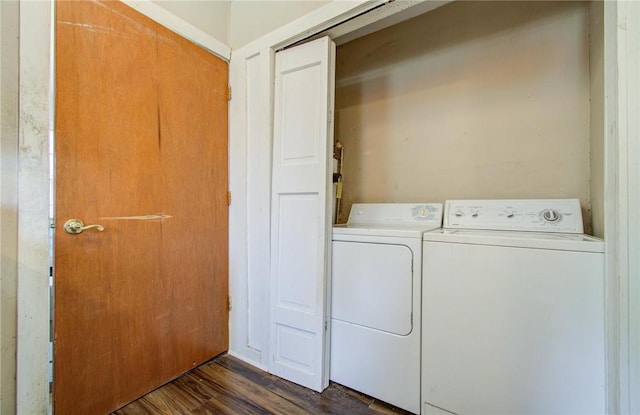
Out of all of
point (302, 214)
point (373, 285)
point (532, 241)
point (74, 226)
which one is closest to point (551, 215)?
point (532, 241)

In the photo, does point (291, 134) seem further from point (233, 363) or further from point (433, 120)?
point (233, 363)

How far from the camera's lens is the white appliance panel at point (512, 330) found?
3.32ft

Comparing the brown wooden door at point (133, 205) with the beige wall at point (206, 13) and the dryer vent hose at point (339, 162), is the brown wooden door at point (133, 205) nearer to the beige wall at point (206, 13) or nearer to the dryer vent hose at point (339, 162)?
the beige wall at point (206, 13)

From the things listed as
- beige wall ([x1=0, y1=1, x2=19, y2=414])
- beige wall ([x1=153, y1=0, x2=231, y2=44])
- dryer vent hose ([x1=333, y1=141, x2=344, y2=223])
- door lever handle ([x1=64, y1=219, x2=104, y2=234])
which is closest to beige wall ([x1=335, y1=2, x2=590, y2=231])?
dryer vent hose ([x1=333, y1=141, x2=344, y2=223])

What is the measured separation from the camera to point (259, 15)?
1765mm

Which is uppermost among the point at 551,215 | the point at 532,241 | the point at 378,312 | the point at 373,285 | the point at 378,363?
the point at 551,215

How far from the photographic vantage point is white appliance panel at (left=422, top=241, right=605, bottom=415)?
3.32 feet

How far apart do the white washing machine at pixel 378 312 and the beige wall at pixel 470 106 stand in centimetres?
53

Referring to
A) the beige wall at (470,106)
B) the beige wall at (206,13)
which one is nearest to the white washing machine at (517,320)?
the beige wall at (470,106)

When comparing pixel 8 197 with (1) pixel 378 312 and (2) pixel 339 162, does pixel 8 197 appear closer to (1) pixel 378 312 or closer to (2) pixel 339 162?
(1) pixel 378 312

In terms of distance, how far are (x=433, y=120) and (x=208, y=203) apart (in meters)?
1.62

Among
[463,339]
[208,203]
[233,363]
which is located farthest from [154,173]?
[463,339]

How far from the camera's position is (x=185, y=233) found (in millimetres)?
1643

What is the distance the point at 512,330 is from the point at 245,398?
1.34m
